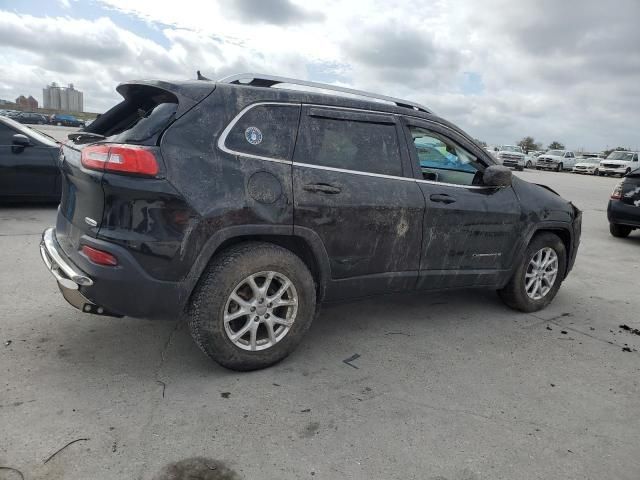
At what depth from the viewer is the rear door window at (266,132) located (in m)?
3.10

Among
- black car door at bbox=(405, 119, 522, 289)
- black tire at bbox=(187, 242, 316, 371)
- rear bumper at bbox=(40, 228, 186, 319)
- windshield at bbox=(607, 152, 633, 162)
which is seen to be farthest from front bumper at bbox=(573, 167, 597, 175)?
rear bumper at bbox=(40, 228, 186, 319)

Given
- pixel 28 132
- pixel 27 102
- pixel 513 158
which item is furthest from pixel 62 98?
pixel 28 132

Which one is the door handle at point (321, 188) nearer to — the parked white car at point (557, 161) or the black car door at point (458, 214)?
the black car door at point (458, 214)

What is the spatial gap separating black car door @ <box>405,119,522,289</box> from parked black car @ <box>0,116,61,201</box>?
6038mm

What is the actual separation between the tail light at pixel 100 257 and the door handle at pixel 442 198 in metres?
2.31

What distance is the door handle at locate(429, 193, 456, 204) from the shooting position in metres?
3.84

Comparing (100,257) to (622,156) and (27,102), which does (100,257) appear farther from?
(27,102)

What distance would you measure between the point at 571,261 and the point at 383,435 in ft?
11.0

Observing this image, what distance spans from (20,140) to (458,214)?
6947mm

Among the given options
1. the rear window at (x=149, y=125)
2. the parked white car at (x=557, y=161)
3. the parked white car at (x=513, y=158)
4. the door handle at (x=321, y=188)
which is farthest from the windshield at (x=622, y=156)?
Result: the rear window at (x=149, y=125)

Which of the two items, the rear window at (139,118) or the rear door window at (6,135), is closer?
the rear window at (139,118)

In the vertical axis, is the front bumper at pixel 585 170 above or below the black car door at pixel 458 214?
below

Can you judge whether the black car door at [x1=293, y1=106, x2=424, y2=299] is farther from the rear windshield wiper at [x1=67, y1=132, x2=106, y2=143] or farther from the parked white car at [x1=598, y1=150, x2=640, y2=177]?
the parked white car at [x1=598, y1=150, x2=640, y2=177]

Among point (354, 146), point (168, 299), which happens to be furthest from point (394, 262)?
point (168, 299)
